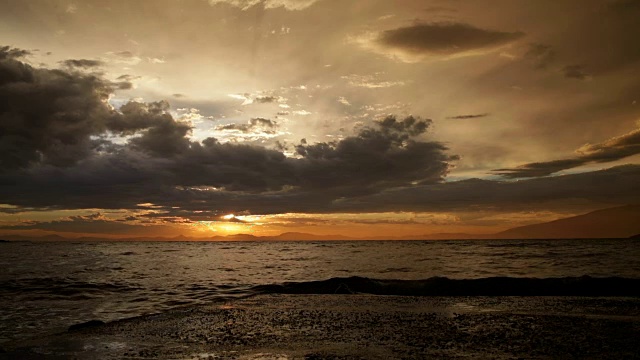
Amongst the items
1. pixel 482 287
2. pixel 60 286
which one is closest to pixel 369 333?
pixel 482 287

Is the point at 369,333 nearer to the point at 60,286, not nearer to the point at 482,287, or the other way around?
the point at 482,287

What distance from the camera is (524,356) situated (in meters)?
8.78

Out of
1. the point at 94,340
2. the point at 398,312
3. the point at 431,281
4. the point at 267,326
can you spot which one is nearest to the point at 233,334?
the point at 267,326

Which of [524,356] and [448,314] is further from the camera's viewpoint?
[448,314]

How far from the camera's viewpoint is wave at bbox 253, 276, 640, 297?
21203mm

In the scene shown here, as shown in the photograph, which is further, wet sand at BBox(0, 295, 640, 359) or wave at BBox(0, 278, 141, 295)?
wave at BBox(0, 278, 141, 295)

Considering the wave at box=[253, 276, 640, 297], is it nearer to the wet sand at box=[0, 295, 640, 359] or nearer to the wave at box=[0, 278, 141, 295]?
the wet sand at box=[0, 295, 640, 359]

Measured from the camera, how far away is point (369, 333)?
11430mm

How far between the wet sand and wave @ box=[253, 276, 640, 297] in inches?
171

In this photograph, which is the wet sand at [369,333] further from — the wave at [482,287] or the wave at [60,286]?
the wave at [60,286]

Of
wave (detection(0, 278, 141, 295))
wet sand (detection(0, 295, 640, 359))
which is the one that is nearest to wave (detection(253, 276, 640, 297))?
wet sand (detection(0, 295, 640, 359))

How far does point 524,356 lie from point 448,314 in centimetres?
571

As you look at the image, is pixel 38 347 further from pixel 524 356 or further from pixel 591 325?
pixel 591 325

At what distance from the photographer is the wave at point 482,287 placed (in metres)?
21.2
